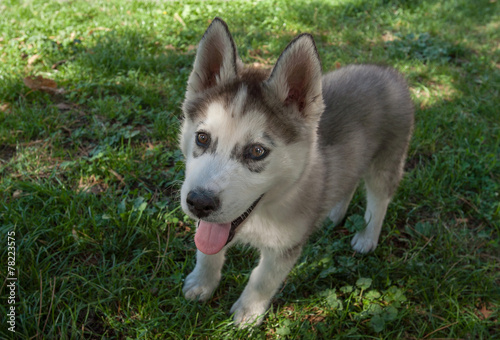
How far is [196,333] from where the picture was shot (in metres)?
2.48

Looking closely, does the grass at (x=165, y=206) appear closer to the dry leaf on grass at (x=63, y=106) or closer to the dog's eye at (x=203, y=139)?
the dry leaf on grass at (x=63, y=106)

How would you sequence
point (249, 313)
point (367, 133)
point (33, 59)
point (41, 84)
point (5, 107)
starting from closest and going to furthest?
point (249, 313) → point (367, 133) → point (5, 107) → point (41, 84) → point (33, 59)

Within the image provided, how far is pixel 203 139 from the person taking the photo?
2104 mm

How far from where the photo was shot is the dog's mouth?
6.99ft

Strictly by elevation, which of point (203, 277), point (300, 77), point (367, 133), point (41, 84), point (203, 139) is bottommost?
point (203, 277)

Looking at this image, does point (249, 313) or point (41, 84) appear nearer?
point (249, 313)

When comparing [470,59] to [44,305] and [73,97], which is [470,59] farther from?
[44,305]

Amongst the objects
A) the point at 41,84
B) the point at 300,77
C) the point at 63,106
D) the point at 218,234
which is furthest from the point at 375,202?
the point at 41,84

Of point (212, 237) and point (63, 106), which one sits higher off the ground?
point (212, 237)

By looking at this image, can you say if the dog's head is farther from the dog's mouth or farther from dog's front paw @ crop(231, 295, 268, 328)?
dog's front paw @ crop(231, 295, 268, 328)

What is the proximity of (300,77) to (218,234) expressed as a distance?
3.29 feet

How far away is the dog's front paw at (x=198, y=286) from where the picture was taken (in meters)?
2.71

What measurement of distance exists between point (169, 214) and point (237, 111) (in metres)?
1.41

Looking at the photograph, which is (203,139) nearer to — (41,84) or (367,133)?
(367,133)
